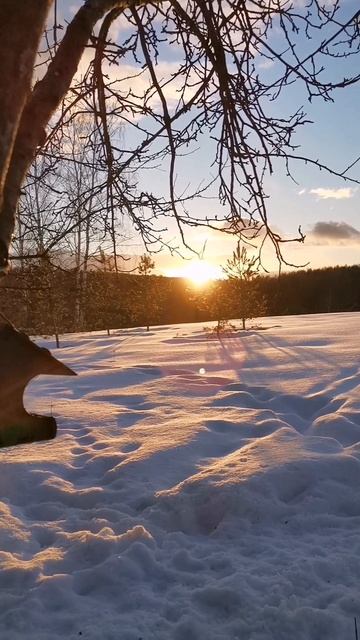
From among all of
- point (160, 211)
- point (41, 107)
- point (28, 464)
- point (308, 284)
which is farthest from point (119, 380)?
point (308, 284)

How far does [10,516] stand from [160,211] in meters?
2.00

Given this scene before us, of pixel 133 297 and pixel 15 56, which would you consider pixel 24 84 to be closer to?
pixel 15 56

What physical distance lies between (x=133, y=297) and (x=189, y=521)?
1675mm

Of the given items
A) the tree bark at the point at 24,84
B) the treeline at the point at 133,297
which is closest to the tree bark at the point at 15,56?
the tree bark at the point at 24,84

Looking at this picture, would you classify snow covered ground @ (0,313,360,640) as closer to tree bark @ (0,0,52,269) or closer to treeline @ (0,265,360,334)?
treeline @ (0,265,360,334)

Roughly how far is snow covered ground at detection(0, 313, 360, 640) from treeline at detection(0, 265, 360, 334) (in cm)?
107

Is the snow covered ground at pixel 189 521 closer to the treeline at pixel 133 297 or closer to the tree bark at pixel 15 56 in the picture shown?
the treeline at pixel 133 297

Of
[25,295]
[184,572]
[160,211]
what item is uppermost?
[160,211]

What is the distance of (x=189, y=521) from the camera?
8.85ft

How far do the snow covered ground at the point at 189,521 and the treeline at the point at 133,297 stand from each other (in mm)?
1073

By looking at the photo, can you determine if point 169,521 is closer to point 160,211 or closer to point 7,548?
point 7,548

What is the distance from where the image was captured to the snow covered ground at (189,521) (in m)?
1.89

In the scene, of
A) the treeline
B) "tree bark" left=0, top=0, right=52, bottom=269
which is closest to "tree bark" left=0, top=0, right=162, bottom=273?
"tree bark" left=0, top=0, right=52, bottom=269

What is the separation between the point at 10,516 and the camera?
2783mm
